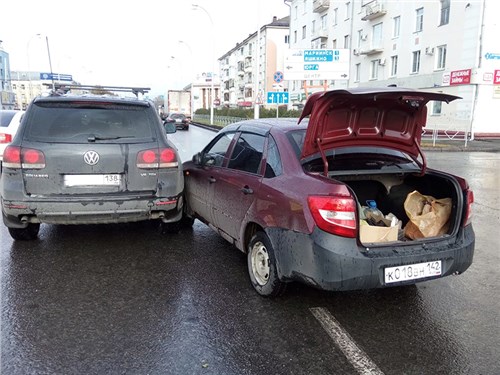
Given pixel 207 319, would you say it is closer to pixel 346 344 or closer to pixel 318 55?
pixel 346 344

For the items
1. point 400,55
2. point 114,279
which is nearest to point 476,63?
point 400,55

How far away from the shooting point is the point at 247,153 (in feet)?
14.1

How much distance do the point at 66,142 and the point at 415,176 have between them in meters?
3.55

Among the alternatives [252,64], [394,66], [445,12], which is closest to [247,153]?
[445,12]

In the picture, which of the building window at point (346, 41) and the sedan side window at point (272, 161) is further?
the building window at point (346, 41)

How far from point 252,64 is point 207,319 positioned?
262 feet

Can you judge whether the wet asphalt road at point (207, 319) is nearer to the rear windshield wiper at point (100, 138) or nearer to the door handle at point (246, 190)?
the door handle at point (246, 190)

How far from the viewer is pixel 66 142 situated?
15.0ft

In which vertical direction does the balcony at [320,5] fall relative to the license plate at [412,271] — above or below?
above

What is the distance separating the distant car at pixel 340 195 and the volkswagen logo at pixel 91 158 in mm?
1328

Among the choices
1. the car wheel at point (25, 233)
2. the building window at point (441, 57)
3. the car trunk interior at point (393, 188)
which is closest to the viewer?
the car trunk interior at point (393, 188)

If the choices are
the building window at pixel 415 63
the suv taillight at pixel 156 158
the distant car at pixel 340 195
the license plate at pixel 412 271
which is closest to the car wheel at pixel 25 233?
the suv taillight at pixel 156 158

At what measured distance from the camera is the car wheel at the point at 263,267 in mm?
3629

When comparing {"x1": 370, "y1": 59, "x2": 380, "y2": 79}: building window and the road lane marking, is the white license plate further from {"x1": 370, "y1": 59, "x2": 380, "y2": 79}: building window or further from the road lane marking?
{"x1": 370, "y1": 59, "x2": 380, "y2": 79}: building window
